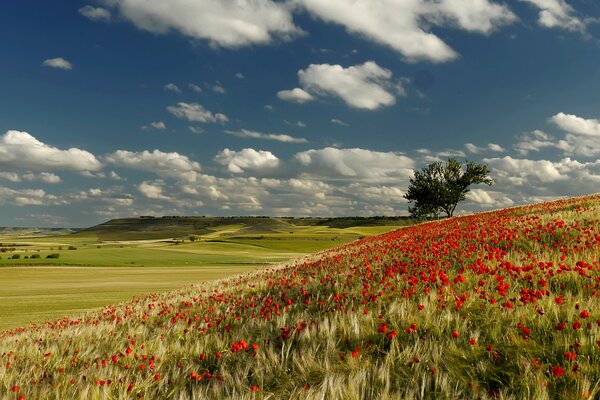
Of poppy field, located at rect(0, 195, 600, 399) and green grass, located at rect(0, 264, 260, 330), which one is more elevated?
poppy field, located at rect(0, 195, 600, 399)

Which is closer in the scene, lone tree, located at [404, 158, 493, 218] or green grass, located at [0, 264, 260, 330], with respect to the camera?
green grass, located at [0, 264, 260, 330]

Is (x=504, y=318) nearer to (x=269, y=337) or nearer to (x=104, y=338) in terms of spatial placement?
(x=269, y=337)

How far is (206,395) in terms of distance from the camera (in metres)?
4.79

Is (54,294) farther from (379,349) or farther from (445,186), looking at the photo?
(445,186)

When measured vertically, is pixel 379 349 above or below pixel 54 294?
above

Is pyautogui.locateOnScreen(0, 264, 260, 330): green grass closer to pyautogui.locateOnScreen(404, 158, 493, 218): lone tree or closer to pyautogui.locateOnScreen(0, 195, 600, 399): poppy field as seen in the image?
pyautogui.locateOnScreen(0, 195, 600, 399): poppy field

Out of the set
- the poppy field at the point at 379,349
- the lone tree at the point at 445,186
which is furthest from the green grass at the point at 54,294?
the lone tree at the point at 445,186

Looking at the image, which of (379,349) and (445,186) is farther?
(445,186)

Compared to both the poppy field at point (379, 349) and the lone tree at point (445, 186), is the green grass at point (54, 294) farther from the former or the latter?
the lone tree at point (445, 186)

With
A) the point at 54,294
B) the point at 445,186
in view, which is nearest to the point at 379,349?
the point at 54,294

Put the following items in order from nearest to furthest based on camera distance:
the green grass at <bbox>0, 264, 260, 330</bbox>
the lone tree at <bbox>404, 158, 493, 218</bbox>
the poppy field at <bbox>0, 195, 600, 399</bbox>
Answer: the poppy field at <bbox>0, 195, 600, 399</bbox>, the green grass at <bbox>0, 264, 260, 330</bbox>, the lone tree at <bbox>404, 158, 493, 218</bbox>

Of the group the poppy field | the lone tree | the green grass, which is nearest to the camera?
the poppy field

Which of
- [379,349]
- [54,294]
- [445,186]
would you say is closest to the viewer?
[379,349]

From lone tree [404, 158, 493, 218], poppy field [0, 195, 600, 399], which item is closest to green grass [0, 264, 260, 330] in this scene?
poppy field [0, 195, 600, 399]
